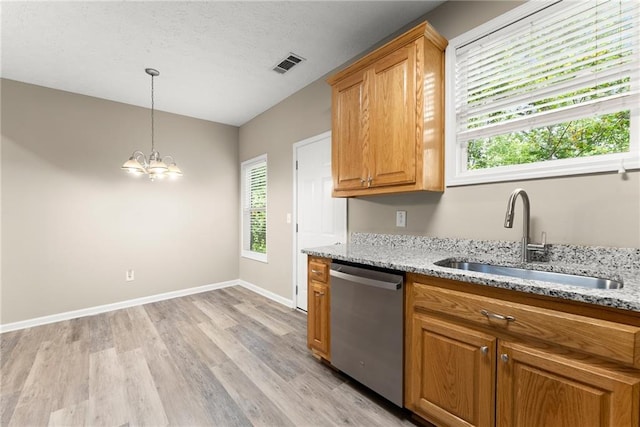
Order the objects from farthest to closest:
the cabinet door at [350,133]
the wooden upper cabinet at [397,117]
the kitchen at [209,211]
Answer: the cabinet door at [350,133] < the wooden upper cabinet at [397,117] < the kitchen at [209,211]

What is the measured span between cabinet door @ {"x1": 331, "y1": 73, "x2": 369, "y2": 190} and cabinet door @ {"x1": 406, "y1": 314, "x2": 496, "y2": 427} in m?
1.15

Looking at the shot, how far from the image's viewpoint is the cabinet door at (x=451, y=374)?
1257 millimetres

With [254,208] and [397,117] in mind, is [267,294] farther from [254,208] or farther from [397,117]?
[397,117]

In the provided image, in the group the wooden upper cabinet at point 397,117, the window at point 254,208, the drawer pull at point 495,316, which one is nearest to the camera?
the drawer pull at point 495,316

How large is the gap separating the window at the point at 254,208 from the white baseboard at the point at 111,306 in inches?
22.7

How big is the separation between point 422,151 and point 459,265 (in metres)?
0.77

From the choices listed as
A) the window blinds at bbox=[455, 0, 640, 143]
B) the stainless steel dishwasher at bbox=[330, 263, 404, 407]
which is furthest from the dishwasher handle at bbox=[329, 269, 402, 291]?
the window blinds at bbox=[455, 0, 640, 143]

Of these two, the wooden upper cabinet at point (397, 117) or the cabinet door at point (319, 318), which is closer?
the wooden upper cabinet at point (397, 117)

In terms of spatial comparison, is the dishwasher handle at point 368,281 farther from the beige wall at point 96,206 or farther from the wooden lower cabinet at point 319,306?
the beige wall at point 96,206

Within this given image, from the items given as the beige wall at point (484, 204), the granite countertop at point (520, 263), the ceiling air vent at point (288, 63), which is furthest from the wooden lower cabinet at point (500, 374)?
the ceiling air vent at point (288, 63)

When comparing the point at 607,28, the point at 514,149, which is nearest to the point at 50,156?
the point at 514,149

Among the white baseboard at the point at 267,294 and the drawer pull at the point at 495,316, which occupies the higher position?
the drawer pull at the point at 495,316

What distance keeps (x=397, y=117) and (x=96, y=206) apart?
374 centimetres

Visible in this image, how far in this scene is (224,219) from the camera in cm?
456
